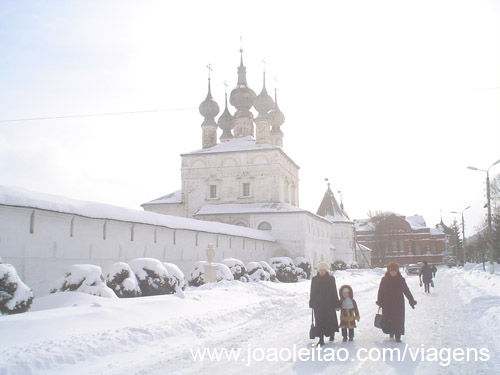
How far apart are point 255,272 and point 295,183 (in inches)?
1024

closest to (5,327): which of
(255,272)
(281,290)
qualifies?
(281,290)

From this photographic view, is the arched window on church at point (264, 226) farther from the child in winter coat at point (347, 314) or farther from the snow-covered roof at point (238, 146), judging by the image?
the child in winter coat at point (347, 314)

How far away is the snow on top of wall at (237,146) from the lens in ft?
144

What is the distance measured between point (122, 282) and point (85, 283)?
4.82ft

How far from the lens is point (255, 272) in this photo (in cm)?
2405

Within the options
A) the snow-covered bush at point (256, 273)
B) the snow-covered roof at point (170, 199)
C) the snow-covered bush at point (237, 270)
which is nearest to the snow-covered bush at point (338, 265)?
the snow-covered roof at point (170, 199)

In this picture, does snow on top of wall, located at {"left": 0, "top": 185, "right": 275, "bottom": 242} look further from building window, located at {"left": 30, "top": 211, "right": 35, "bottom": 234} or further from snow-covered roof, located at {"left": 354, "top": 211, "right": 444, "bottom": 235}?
snow-covered roof, located at {"left": 354, "top": 211, "right": 444, "bottom": 235}

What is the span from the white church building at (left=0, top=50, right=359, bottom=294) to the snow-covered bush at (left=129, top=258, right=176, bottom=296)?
3.63 meters

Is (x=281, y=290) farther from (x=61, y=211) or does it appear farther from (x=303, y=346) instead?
(x=303, y=346)

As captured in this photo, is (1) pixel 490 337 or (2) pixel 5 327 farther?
(1) pixel 490 337

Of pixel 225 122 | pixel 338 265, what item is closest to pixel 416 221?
pixel 338 265

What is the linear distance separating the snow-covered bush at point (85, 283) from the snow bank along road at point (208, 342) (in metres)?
0.95

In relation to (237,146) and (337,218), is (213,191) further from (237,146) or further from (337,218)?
(337,218)

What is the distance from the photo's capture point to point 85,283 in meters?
11.9
